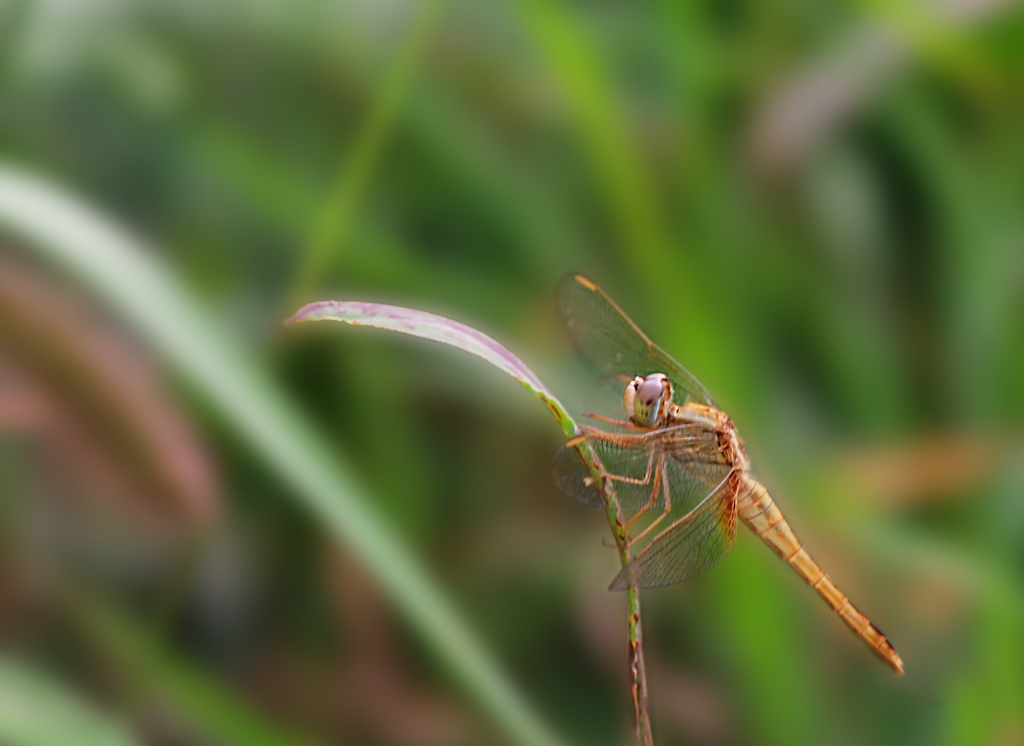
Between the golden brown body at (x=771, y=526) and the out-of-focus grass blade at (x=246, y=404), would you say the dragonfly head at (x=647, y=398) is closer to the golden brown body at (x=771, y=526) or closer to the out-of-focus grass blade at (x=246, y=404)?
the golden brown body at (x=771, y=526)

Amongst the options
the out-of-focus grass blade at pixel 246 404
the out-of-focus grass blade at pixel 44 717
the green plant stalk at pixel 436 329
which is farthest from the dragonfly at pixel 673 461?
the out-of-focus grass blade at pixel 44 717

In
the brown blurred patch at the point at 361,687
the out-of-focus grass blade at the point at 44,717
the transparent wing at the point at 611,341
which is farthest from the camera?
the brown blurred patch at the point at 361,687

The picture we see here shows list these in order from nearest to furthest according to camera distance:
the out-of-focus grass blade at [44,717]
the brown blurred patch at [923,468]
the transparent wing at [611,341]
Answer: the out-of-focus grass blade at [44,717] → the transparent wing at [611,341] → the brown blurred patch at [923,468]

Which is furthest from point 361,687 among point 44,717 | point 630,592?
point 630,592

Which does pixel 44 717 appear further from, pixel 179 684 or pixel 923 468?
pixel 923 468

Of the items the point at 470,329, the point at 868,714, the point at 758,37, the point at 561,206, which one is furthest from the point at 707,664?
the point at 758,37

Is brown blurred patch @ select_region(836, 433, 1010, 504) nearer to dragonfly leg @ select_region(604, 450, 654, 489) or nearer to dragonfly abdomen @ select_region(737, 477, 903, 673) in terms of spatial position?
dragonfly abdomen @ select_region(737, 477, 903, 673)

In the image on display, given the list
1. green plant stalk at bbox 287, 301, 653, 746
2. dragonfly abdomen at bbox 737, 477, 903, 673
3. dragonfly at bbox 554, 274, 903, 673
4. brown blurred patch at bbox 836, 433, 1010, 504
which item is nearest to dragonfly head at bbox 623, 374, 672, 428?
dragonfly at bbox 554, 274, 903, 673

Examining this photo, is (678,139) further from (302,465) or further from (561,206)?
(302,465)
